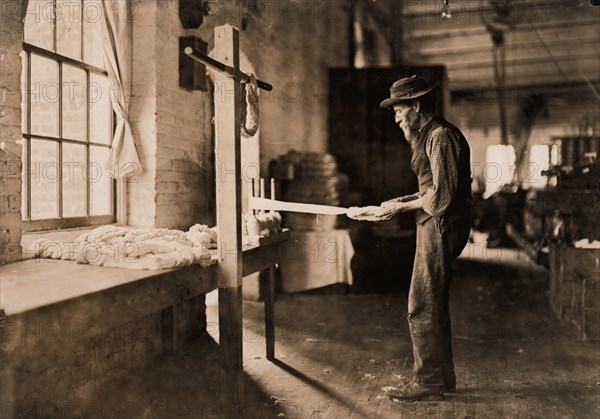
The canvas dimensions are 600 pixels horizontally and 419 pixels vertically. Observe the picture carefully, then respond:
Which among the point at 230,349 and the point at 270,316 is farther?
the point at 270,316

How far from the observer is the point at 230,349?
3.45 meters

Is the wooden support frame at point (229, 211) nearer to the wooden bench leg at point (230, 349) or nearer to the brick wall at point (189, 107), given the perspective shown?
the wooden bench leg at point (230, 349)

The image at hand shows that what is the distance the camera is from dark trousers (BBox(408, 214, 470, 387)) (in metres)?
3.68

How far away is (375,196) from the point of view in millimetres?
8430

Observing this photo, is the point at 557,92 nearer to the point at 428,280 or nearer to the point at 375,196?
the point at 375,196

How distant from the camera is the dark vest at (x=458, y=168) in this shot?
361 cm

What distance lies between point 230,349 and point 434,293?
54.8 inches

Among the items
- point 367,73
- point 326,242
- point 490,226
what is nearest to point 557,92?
point 490,226

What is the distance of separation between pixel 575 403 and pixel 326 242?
387 cm

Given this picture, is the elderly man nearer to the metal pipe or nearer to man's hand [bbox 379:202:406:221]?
man's hand [bbox 379:202:406:221]

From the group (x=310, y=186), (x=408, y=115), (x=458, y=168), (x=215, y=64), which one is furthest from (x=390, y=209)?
(x=310, y=186)

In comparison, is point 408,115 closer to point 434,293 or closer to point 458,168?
point 458,168

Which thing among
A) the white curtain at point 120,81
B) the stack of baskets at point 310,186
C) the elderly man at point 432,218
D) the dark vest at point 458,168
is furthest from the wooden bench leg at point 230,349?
the stack of baskets at point 310,186

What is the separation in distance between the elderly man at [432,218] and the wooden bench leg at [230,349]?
1.11m
